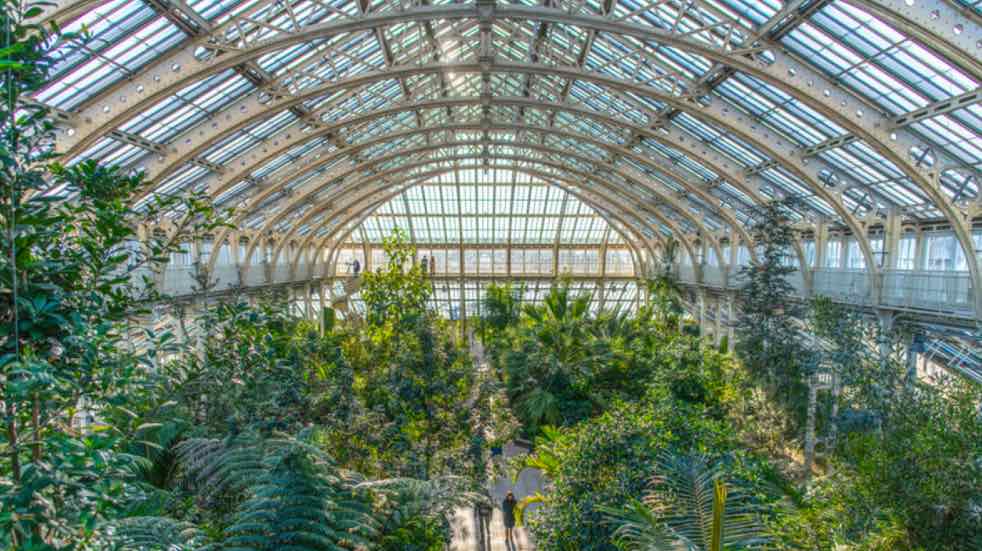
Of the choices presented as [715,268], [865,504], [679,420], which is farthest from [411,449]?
[715,268]

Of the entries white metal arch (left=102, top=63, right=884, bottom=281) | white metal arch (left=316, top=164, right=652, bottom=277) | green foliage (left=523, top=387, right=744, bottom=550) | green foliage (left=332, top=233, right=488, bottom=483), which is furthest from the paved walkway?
white metal arch (left=316, top=164, right=652, bottom=277)

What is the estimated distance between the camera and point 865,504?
7375 mm

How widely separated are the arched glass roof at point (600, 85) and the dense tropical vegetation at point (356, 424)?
1400 mm

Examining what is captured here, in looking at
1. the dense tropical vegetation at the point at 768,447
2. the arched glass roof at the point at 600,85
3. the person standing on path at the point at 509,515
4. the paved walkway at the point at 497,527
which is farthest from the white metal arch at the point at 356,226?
the person standing on path at the point at 509,515

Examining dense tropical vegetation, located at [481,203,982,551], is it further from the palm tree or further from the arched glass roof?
the arched glass roof

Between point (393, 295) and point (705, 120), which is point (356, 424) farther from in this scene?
point (705, 120)

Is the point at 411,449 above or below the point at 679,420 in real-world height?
below

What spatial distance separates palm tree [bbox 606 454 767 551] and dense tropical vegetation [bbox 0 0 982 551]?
4 cm

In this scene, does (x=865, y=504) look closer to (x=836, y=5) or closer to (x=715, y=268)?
(x=836, y=5)

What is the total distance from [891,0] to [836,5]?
1.72 m

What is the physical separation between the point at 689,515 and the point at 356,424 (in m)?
5.37

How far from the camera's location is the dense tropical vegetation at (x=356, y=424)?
3023 millimetres

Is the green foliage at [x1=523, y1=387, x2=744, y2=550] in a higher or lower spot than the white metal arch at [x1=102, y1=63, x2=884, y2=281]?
lower

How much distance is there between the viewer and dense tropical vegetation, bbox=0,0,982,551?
9.92 ft
